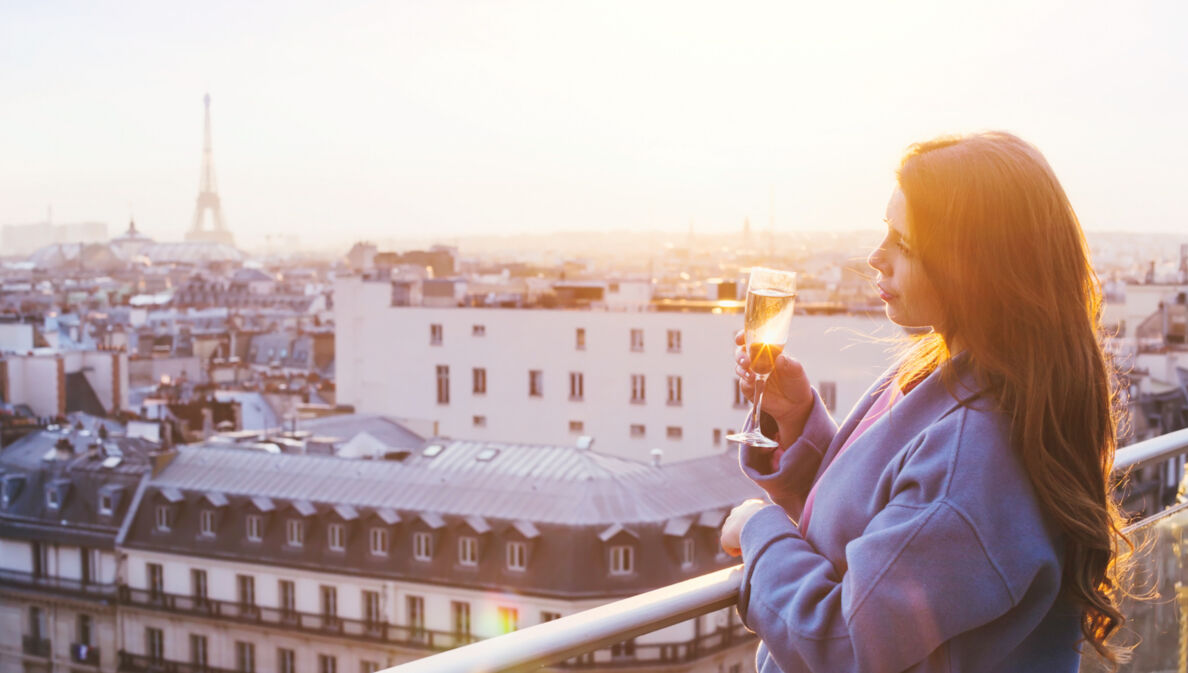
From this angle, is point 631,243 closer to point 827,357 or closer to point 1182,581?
point 827,357

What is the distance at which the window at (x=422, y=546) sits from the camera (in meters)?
19.5

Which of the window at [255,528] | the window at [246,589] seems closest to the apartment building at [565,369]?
the window at [255,528]

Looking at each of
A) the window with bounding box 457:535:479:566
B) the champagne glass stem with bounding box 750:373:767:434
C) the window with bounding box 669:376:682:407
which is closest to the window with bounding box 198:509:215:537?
the window with bounding box 457:535:479:566

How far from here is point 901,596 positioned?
154 cm

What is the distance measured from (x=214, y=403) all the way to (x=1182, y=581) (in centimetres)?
3134

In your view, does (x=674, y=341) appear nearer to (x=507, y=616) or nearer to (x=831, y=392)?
(x=831, y=392)

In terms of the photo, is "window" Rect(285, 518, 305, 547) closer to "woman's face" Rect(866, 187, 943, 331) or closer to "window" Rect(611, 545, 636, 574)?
"window" Rect(611, 545, 636, 574)

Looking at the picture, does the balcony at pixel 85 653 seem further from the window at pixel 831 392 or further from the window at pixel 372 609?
the window at pixel 831 392

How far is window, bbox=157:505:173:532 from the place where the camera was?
2134 cm

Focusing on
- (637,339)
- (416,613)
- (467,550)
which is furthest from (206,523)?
(637,339)

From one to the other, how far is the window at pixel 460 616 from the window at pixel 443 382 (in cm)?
1011

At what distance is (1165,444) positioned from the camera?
8.62 feet

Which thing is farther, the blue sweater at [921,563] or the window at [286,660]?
the window at [286,660]

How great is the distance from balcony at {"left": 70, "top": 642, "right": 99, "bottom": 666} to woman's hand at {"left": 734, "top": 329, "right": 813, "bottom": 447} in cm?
2222
